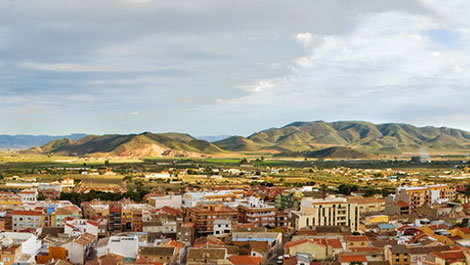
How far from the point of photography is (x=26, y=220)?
145 feet

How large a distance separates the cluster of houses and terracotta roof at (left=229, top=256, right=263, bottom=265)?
0.12m

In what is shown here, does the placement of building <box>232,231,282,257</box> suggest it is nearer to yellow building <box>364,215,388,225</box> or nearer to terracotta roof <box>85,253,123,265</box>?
terracotta roof <box>85,253,123,265</box>

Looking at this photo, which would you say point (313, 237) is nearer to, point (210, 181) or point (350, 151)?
point (210, 181)

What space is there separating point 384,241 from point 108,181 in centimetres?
6324

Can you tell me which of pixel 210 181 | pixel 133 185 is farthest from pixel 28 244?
pixel 210 181

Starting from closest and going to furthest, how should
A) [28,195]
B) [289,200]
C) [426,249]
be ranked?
1. [426,249]
2. [289,200]
3. [28,195]

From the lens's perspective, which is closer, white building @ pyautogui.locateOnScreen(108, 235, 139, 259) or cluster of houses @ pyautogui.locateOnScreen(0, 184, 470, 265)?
cluster of houses @ pyautogui.locateOnScreen(0, 184, 470, 265)

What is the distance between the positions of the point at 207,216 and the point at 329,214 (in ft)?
33.9

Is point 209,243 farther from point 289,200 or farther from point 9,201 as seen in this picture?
point 9,201

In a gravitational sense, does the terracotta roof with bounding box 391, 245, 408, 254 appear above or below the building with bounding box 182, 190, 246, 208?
below

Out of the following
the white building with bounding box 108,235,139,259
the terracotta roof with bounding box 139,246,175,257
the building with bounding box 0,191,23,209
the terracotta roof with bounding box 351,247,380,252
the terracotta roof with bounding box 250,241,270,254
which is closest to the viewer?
the terracotta roof with bounding box 139,246,175,257

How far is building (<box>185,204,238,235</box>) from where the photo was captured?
43156 millimetres

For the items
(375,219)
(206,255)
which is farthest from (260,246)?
(375,219)

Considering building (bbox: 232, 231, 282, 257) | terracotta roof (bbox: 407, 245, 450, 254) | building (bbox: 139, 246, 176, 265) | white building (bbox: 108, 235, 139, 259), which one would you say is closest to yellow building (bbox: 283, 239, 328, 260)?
building (bbox: 232, 231, 282, 257)
